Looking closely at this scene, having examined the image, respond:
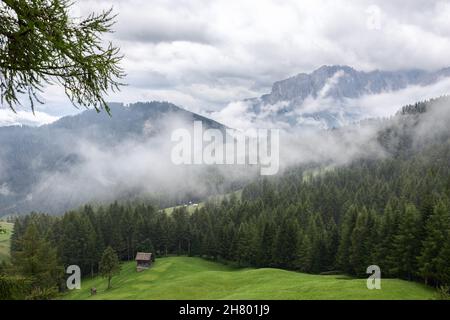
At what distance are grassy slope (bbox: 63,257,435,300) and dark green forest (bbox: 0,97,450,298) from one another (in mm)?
7344

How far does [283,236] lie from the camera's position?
98.2 m

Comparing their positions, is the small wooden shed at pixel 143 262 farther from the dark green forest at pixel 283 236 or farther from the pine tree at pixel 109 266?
the pine tree at pixel 109 266

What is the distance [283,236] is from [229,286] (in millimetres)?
34967

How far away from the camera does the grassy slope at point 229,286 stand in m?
48.9

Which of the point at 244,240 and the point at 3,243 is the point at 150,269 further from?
the point at 3,243

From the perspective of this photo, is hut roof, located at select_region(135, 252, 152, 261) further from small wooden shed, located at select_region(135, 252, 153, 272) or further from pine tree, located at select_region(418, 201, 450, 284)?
pine tree, located at select_region(418, 201, 450, 284)

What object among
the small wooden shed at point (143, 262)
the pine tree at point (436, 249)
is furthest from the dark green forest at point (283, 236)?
the small wooden shed at point (143, 262)

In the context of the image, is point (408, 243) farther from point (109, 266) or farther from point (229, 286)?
point (109, 266)

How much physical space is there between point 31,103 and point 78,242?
107149 millimetres

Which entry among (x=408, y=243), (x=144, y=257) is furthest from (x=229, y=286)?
(x=144, y=257)

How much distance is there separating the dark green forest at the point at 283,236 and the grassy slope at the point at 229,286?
734cm

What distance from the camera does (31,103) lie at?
962cm
